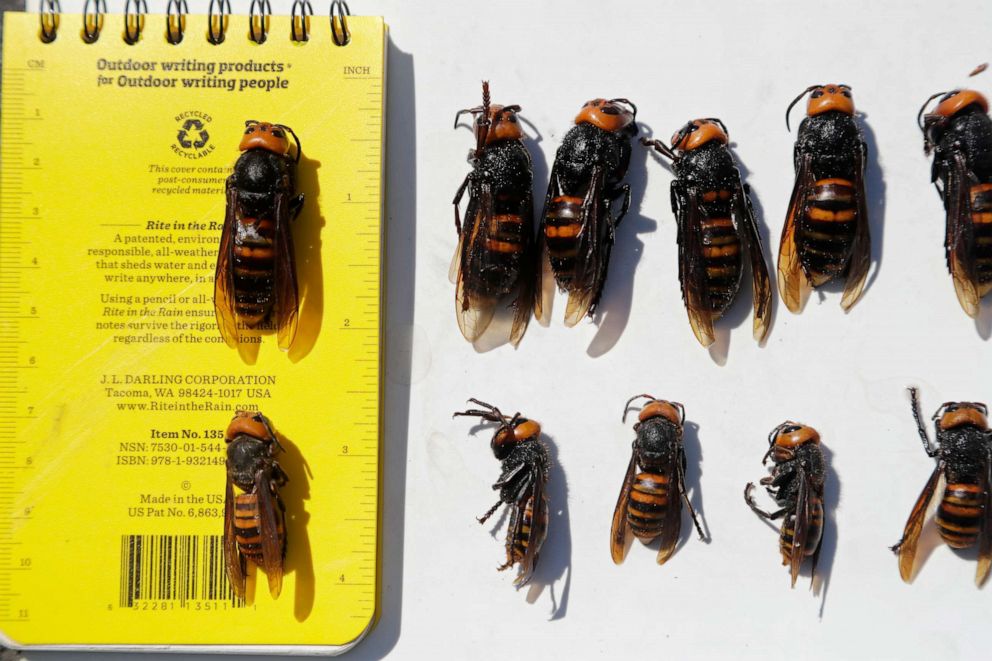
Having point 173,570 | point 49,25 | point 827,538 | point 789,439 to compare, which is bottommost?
point 173,570

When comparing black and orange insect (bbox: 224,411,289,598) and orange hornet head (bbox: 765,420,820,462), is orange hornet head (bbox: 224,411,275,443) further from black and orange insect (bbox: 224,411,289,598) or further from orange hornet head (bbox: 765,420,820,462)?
orange hornet head (bbox: 765,420,820,462)

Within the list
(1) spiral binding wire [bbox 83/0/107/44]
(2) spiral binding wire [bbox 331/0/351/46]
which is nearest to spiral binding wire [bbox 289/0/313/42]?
(2) spiral binding wire [bbox 331/0/351/46]

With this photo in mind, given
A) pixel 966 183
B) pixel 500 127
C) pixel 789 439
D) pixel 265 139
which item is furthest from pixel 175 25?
pixel 966 183

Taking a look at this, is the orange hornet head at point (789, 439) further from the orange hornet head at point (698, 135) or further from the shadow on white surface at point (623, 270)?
the orange hornet head at point (698, 135)

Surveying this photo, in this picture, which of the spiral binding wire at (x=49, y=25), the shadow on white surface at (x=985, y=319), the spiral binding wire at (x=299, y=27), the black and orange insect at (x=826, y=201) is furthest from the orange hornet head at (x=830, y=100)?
the spiral binding wire at (x=49, y=25)

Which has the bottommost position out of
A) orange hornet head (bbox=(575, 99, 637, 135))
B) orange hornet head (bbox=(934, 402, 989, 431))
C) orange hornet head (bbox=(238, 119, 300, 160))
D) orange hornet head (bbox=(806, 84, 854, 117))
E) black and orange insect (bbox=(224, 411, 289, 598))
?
black and orange insect (bbox=(224, 411, 289, 598))

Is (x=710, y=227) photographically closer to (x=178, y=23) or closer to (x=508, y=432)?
(x=508, y=432)
